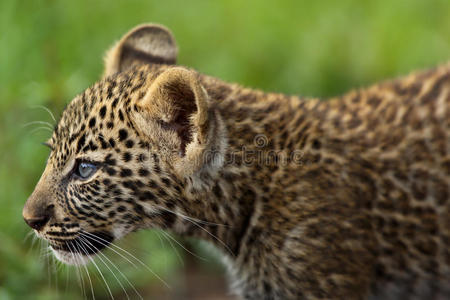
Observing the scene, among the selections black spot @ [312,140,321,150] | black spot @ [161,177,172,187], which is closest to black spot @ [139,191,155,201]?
black spot @ [161,177,172,187]

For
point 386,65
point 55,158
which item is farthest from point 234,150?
point 386,65

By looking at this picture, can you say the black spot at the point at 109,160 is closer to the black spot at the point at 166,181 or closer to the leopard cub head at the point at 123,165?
the leopard cub head at the point at 123,165

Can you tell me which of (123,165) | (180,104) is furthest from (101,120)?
(180,104)

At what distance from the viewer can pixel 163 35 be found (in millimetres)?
6047

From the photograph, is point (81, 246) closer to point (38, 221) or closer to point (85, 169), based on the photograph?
point (38, 221)

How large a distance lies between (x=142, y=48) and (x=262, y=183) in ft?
5.84

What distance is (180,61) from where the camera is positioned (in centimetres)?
952

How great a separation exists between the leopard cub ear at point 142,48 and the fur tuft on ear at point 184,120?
4.10ft

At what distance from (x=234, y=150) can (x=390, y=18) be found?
240 inches

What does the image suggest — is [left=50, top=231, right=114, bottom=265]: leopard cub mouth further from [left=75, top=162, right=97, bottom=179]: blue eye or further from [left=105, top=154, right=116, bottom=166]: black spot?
[left=105, top=154, right=116, bottom=166]: black spot

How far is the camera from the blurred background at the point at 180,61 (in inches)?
267

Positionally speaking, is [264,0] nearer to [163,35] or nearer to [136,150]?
[163,35]

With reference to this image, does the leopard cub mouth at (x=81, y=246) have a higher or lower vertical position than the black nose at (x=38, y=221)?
lower

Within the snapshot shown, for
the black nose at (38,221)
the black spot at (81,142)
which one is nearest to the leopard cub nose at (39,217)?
the black nose at (38,221)
